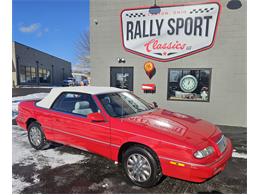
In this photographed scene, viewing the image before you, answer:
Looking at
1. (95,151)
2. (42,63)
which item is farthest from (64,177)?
(42,63)

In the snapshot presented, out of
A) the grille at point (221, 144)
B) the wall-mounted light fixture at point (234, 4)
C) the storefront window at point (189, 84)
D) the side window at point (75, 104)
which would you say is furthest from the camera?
the storefront window at point (189, 84)

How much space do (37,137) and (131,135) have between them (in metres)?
2.74

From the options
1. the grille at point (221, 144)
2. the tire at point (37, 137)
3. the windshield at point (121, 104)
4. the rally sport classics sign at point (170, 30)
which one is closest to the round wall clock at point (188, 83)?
the rally sport classics sign at point (170, 30)

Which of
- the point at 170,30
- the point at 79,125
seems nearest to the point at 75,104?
the point at 79,125

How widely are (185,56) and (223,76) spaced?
161 centimetres

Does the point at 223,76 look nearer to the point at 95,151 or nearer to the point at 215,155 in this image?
the point at 215,155

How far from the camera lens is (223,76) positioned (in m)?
6.65

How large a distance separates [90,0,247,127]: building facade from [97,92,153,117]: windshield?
3475 millimetres

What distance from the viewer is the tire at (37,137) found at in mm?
4195

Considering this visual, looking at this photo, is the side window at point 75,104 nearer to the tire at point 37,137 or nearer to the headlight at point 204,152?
the tire at point 37,137

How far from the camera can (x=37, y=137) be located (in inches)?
168

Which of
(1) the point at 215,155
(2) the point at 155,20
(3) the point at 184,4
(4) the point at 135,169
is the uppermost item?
(3) the point at 184,4

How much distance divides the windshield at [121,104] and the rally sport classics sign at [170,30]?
378 cm

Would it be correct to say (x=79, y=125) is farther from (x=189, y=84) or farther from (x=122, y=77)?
(x=189, y=84)
